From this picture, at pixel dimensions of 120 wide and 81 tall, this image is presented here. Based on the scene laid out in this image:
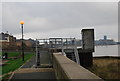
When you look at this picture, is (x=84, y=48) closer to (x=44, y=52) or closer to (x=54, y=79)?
(x=44, y=52)

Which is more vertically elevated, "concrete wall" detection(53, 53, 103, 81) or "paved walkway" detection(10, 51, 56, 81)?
"concrete wall" detection(53, 53, 103, 81)

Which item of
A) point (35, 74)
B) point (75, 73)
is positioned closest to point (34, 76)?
point (35, 74)

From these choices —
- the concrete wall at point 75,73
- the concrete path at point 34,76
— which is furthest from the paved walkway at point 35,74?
the concrete wall at point 75,73

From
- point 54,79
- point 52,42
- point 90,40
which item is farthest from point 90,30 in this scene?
point 54,79

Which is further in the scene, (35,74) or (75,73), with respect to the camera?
(35,74)

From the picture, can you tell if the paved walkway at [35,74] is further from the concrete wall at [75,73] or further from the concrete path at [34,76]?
the concrete wall at [75,73]

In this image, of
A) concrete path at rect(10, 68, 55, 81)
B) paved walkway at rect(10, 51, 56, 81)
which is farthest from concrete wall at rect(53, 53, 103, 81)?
concrete path at rect(10, 68, 55, 81)

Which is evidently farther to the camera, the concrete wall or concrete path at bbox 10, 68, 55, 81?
concrete path at bbox 10, 68, 55, 81

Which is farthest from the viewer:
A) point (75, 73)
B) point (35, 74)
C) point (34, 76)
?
point (35, 74)

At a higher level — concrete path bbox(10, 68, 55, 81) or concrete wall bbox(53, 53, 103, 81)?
concrete wall bbox(53, 53, 103, 81)

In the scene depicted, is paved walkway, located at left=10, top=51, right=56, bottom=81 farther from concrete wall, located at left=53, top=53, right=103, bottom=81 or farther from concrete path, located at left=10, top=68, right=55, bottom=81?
concrete wall, located at left=53, top=53, right=103, bottom=81

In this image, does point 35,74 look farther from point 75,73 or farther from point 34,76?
point 75,73

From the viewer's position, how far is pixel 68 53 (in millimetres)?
14734

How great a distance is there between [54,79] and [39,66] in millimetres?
4314
